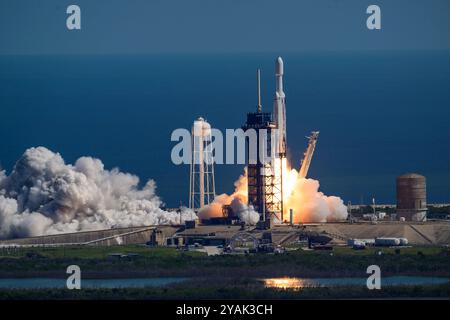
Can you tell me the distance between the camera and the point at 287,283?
161250 mm

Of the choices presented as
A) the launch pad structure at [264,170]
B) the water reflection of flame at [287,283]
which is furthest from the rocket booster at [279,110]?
the water reflection of flame at [287,283]

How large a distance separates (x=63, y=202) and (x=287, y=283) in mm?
25815

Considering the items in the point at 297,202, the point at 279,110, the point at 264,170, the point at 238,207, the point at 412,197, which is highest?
the point at 279,110

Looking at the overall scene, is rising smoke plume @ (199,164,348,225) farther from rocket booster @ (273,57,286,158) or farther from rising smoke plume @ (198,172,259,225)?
rocket booster @ (273,57,286,158)

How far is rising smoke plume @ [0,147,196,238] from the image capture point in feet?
599

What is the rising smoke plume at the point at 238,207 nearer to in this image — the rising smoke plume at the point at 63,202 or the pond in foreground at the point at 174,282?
the rising smoke plume at the point at 63,202

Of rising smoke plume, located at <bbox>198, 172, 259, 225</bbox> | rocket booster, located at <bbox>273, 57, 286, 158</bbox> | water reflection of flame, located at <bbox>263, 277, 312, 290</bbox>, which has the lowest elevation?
water reflection of flame, located at <bbox>263, 277, 312, 290</bbox>

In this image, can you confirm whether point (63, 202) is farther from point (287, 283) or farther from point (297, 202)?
point (287, 283)

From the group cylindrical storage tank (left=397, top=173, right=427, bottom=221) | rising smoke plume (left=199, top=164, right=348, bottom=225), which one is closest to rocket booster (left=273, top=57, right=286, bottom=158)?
rising smoke plume (left=199, top=164, right=348, bottom=225)

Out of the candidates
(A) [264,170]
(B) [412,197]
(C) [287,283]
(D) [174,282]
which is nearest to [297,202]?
(A) [264,170]

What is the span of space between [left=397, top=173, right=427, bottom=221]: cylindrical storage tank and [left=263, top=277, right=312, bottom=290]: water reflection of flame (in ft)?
77.0

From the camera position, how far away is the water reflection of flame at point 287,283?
522 feet
